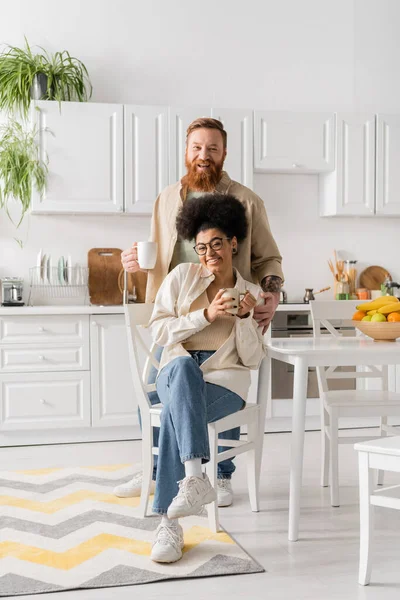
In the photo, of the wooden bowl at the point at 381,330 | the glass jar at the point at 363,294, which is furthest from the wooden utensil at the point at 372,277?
the wooden bowl at the point at 381,330

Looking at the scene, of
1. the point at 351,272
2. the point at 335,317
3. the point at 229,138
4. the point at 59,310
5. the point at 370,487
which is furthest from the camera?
the point at 351,272

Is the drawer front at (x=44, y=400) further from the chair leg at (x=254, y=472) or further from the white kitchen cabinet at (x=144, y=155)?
the chair leg at (x=254, y=472)

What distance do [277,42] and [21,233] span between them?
220cm

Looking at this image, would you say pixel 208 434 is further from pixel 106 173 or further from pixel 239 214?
pixel 106 173

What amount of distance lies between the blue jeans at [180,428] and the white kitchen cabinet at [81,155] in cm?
231

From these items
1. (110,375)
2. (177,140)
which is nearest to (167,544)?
(110,375)

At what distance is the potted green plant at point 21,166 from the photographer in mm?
4699

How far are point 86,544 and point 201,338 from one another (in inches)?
34.0

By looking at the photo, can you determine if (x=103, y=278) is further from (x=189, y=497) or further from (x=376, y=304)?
(x=189, y=497)

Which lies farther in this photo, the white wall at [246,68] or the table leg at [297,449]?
the white wall at [246,68]

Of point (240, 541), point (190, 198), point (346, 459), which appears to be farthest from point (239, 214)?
point (346, 459)

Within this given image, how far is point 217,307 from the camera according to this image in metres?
2.83

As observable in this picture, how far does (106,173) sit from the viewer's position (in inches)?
189

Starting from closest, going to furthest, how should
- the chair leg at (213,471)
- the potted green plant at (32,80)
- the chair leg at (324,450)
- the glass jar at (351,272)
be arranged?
1. the chair leg at (213,471)
2. the chair leg at (324,450)
3. the potted green plant at (32,80)
4. the glass jar at (351,272)
